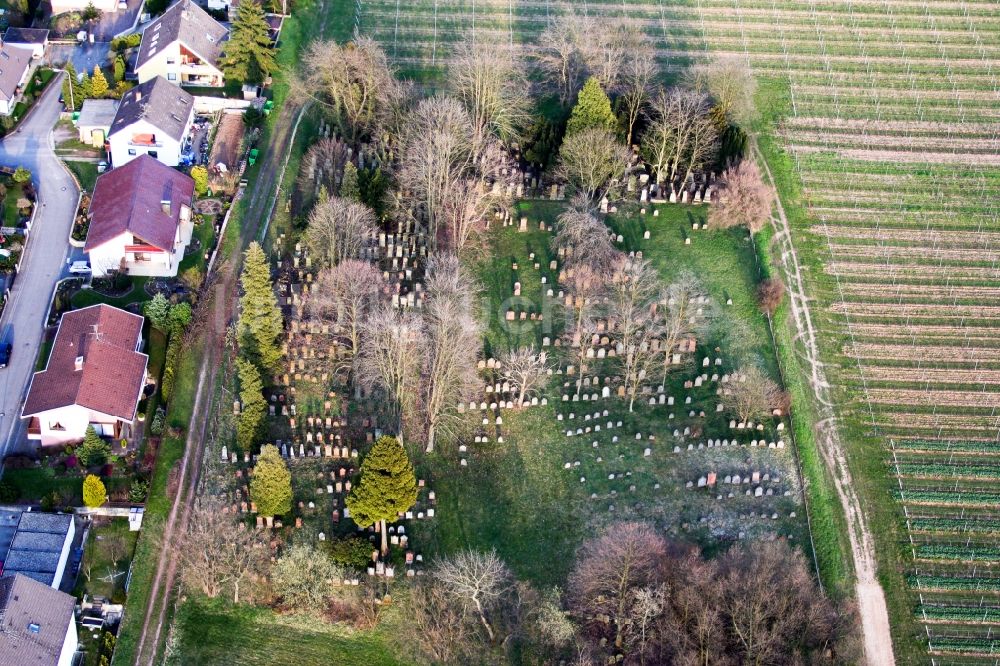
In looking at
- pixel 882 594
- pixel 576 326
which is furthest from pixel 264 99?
pixel 882 594

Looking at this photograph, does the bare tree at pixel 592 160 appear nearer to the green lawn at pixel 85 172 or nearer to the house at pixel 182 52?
the house at pixel 182 52

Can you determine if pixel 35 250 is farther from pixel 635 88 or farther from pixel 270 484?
pixel 635 88

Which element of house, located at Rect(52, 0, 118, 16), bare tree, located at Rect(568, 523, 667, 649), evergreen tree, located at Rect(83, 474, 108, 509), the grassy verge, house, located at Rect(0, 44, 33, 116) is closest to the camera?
bare tree, located at Rect(568, 523, 667, 649)

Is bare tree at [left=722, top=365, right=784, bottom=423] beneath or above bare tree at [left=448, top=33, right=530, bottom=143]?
beneath

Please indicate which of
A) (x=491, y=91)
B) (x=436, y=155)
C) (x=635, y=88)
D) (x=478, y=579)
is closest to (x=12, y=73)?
(x=436, y=155)

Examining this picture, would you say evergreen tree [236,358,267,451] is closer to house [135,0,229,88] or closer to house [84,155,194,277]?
house [84,155,194,277]

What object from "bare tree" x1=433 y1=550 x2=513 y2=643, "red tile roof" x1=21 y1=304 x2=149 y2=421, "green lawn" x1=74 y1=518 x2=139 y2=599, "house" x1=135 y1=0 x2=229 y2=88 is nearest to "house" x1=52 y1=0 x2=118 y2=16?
"house" x1=135 y1=0 x2=229 y2=88
